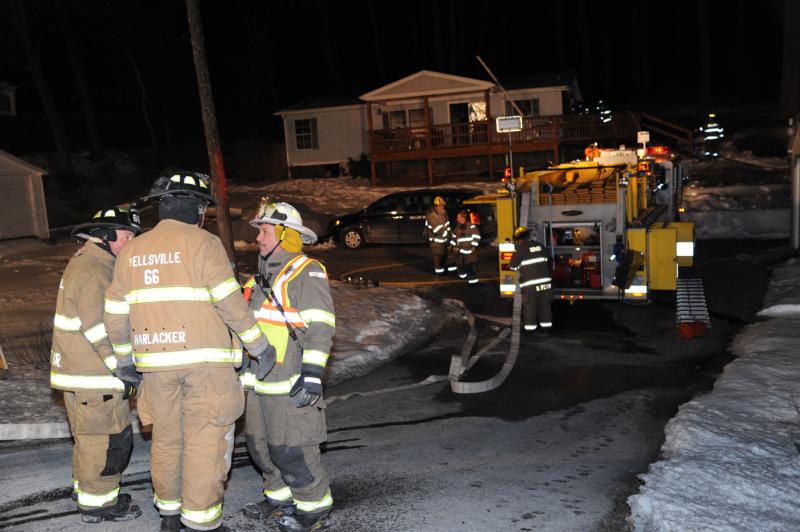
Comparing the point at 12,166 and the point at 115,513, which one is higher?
the point at 12,166

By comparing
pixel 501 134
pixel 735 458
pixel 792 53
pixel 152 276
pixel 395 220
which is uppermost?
pixel 792 53

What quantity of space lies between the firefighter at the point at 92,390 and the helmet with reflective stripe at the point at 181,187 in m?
0.69

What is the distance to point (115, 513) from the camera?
4.77 metres

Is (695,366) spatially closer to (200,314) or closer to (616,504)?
(616,504)

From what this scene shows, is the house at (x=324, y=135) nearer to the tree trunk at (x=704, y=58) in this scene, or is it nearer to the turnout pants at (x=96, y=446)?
the tree trunk at (x=704, y=58)

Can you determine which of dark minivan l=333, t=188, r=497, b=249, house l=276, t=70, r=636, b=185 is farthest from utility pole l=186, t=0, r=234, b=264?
house l=276, t=70, r=636, b=185

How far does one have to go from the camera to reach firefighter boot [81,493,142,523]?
4.73 m

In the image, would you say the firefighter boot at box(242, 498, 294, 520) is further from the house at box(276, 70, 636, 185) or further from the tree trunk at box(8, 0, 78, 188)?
the tree trunk at box(8, 0, 78, 188)

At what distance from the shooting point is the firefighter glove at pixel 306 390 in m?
4.39

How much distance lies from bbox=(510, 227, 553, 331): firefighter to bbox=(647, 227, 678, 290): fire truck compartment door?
6.57 ft

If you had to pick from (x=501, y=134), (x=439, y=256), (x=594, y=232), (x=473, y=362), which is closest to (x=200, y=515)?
(x=473, y=362)

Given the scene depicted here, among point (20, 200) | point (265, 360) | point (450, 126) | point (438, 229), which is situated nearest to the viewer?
point (265, 360)

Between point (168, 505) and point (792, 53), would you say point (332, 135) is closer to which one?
point (792, 53)

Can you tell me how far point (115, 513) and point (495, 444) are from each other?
9.54 ft
